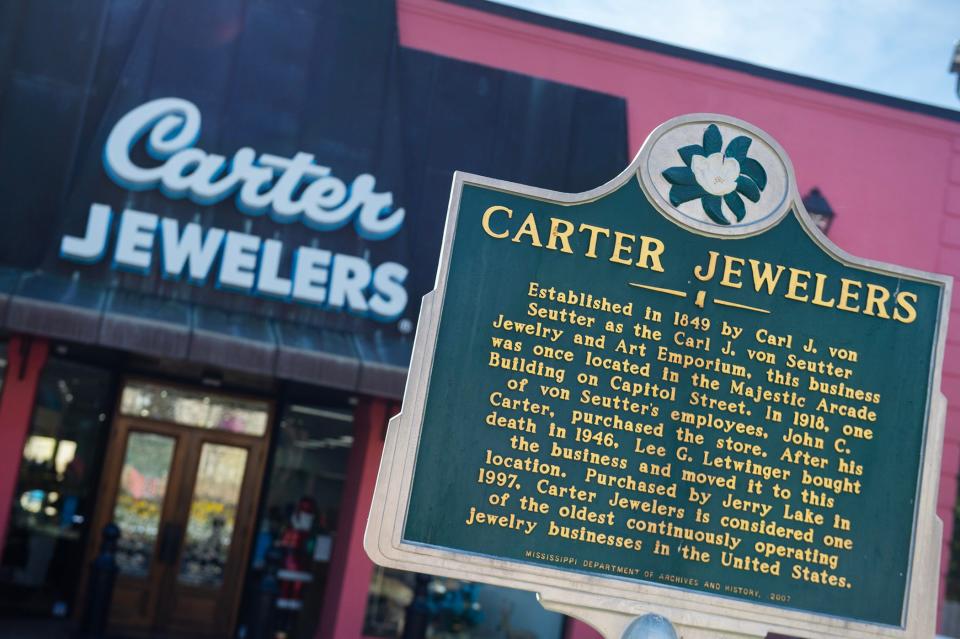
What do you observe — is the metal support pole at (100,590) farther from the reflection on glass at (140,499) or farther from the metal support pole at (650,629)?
the metal support pole at (650,629)

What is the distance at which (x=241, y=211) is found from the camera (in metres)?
11.6

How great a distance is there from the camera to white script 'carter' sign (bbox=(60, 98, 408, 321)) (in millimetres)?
11281

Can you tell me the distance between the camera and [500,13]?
12.8 m

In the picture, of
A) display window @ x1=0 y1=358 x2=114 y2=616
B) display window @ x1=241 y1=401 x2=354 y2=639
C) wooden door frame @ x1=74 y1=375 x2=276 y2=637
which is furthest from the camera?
display window @ x1=241 y1=401 x2=354 y2=639

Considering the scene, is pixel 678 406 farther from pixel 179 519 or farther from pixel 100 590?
pixel 179 519

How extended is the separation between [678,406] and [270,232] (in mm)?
7366

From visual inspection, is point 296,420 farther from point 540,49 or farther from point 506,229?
point 506,229

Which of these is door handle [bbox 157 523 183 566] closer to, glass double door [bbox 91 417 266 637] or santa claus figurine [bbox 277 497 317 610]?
glass double door [bbox 91 417 266 637]

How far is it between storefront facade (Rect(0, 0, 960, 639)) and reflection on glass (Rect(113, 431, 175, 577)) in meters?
0.03

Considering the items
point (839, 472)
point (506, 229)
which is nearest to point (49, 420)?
point (506, 229)

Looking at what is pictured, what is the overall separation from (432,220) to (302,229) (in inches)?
57.6

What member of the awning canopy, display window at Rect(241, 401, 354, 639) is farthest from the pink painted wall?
display window at Rect(241, 401, 354, 639)

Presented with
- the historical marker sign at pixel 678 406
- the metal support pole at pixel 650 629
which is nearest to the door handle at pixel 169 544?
the historical marker sign at pixel 678 406

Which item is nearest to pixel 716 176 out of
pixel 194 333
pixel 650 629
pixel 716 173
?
pixel 716 173
